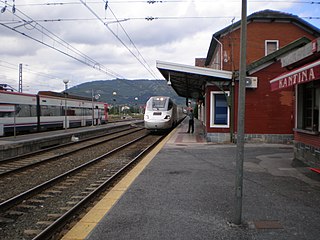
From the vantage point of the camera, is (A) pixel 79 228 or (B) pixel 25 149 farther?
(B) pixel 25 149

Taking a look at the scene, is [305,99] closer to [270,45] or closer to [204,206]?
[204,206]

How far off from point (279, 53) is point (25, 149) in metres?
13.0

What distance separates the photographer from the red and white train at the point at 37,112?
21.5m

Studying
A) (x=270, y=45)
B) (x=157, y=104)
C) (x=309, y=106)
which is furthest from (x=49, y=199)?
(x=270, y=45)

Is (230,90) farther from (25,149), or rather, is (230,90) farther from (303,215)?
(303,215)

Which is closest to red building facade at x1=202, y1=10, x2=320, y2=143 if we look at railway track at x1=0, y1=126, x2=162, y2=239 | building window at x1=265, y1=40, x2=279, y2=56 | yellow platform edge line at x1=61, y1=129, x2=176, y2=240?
building window at x1=265, y1=40, x2=279, y2=56

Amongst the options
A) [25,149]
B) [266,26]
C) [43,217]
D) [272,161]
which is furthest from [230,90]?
[43,217]

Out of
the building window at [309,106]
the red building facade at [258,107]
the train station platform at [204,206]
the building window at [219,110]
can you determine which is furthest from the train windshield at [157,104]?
the train station platform at [204,206]

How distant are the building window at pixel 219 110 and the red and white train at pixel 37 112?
11052 millimetres

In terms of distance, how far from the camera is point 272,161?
10961mm

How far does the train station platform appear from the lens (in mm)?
4641

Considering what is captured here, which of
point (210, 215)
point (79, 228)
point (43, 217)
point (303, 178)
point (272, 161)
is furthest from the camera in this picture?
point (272, 161)

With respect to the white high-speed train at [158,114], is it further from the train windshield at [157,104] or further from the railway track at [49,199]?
the railway track at [49,199]

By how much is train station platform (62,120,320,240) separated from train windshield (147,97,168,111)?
591 inches
